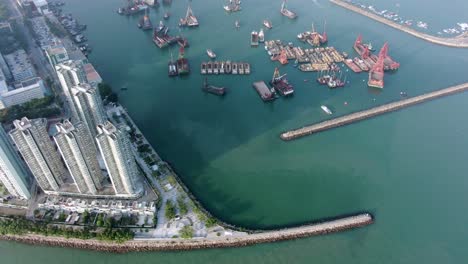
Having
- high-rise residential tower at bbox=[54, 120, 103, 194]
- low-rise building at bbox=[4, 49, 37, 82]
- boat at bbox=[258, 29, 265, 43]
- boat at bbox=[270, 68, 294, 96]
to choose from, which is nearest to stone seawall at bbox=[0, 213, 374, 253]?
high-rise residential tower at bbox=[54, 120, 103, 194]

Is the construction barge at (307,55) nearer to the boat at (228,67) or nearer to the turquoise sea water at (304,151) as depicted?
the turquoise sea water at (304,151)

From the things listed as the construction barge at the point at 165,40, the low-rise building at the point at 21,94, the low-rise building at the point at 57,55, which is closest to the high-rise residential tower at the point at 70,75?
the low-rise building at the point at 21,94

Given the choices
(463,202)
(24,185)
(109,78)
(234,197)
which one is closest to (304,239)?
(234,197)

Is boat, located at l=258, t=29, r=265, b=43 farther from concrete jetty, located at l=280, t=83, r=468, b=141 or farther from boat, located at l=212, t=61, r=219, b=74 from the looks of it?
concrete jetty, located at l=280, t=83, r=468, b=141

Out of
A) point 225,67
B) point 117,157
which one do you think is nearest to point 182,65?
point 225,67

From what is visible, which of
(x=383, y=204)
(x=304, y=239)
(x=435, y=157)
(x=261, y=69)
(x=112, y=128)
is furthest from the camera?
(x=261, y=69)

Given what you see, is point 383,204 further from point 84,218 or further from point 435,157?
point 84,218
